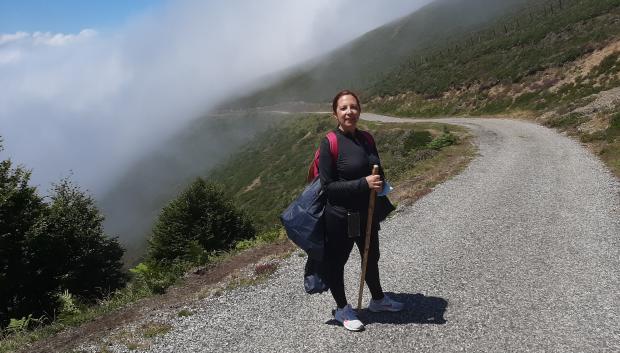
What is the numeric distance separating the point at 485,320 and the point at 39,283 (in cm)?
1730

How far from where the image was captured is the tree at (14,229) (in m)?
14.8

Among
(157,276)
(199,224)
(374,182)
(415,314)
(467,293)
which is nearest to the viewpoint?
(374,182)

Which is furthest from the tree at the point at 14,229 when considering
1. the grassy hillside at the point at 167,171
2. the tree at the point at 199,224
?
the grassy hillside at the point at 167,171

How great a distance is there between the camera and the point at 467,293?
252 inches

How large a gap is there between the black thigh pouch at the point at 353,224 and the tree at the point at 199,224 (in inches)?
630

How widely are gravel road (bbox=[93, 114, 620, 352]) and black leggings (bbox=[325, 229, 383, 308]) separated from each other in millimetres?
562

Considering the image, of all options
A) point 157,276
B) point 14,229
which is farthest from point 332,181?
point 14,229

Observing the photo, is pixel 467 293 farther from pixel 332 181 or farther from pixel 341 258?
pixel 332 181

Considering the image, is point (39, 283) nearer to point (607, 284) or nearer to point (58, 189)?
point (58, 189)

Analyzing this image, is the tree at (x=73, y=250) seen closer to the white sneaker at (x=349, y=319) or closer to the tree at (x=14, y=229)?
the tree at (x=14, y=229)

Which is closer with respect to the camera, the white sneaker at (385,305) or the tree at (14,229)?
the white sneaker at (385,305)

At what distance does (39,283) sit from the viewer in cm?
1656

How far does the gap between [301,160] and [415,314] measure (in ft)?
147

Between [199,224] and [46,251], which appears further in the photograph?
[199,224]
